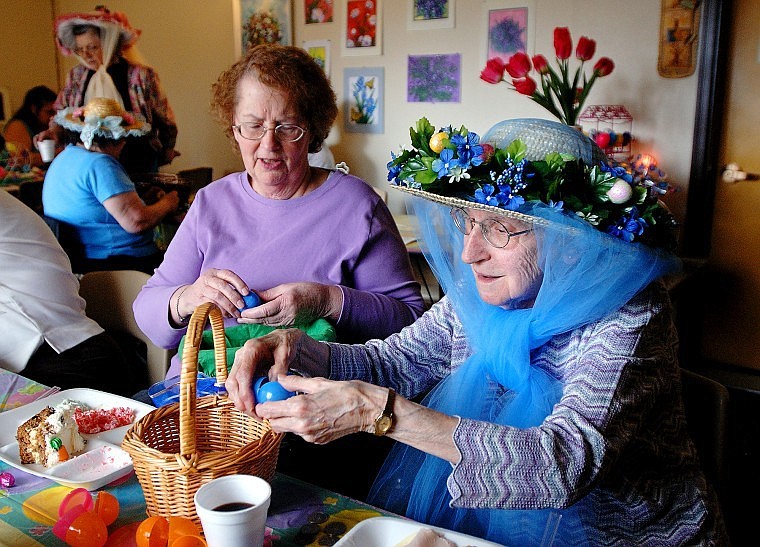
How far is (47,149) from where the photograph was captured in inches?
170

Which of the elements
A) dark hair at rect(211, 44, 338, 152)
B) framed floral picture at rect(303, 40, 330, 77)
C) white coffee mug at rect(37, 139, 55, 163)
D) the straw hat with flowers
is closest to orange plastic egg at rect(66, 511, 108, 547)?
dark hair at rect(211, 44, 338, 152)

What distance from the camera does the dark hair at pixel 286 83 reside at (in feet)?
6.40

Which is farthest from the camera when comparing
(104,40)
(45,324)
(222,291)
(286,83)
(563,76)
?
(104,40)

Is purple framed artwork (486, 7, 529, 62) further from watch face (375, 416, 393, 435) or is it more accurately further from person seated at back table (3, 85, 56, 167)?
watch face (375, 416, 393, 435)

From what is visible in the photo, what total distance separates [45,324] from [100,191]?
1186mm

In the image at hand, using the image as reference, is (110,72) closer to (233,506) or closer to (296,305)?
(296,305)

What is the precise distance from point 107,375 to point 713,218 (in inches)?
129

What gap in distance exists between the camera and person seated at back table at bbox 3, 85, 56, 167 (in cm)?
546

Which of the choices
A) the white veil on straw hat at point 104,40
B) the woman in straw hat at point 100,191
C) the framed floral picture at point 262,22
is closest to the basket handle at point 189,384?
the woman in straw hat at point 100,191

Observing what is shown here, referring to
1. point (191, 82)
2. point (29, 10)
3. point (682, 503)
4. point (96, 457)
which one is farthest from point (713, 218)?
point (29, 10)

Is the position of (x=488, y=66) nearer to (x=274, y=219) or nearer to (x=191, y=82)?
(x=274, y=219)

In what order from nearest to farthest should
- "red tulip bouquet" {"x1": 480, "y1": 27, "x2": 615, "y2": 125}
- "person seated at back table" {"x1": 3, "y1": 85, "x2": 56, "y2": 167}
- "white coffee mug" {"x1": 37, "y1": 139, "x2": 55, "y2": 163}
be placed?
"red tulip bouquet" {"x1": 480, "y1": 27, "x2": 615, "y2": 125} → "white coffee mug" {"x1": 37, "y1": 139, "x2": 55, "y2": 163} → "person seated at back table" {"x1": 3, "y1": 85, "x2": 56, "y2": 167}

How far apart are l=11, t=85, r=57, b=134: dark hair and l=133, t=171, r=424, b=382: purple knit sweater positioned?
14.0 feet

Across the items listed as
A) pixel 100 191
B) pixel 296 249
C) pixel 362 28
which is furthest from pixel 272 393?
pixel 362 28
